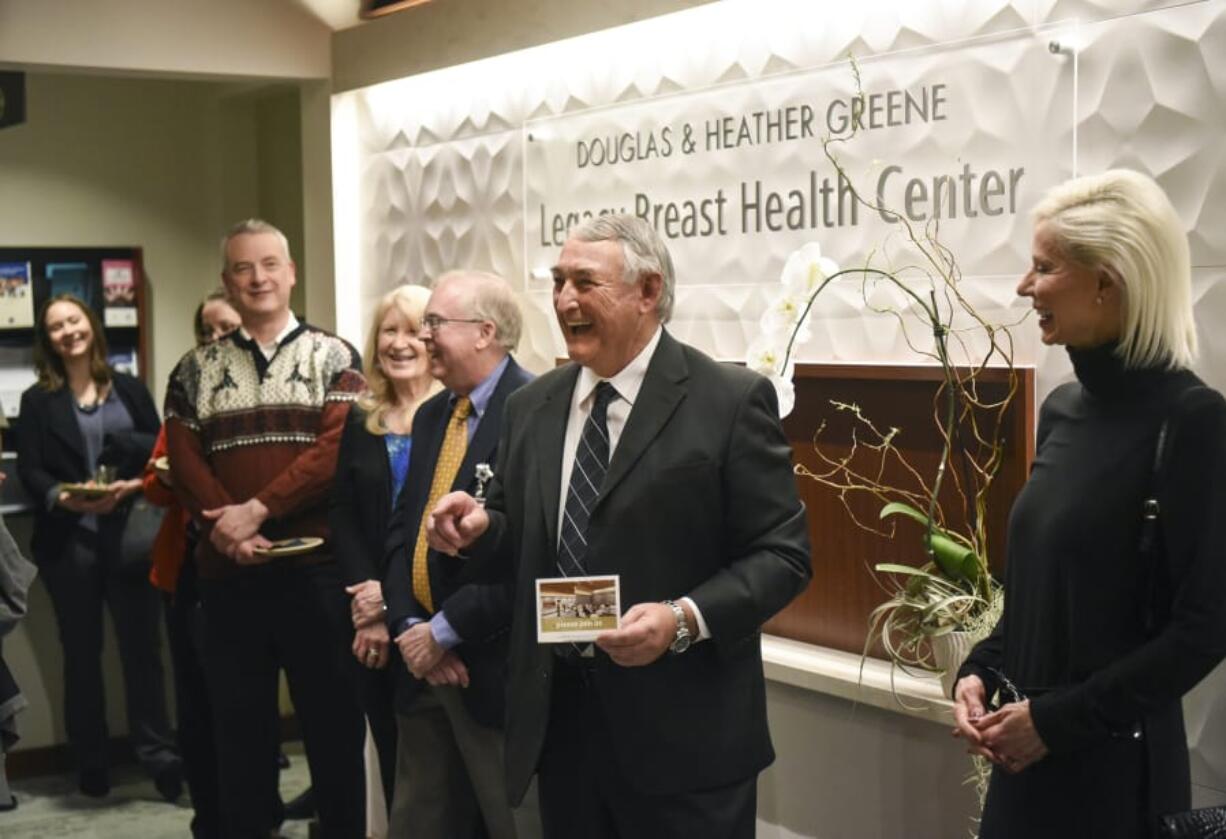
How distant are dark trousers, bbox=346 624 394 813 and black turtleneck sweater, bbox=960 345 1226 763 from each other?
1982 mm

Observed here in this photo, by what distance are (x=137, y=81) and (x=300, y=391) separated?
374 cm

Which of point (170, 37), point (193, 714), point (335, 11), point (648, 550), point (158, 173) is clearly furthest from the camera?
point (158, 173)

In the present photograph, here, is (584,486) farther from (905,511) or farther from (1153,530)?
(1153,530)

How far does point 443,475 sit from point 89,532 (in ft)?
9.09

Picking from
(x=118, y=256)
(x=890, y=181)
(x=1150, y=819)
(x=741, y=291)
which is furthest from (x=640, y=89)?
(x=118, y=256)

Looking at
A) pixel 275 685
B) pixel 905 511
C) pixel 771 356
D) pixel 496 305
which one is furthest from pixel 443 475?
pixel 275 685

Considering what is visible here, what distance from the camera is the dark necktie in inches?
109

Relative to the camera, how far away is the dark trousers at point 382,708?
4.18 metres

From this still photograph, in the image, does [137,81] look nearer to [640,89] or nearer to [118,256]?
[118,256]

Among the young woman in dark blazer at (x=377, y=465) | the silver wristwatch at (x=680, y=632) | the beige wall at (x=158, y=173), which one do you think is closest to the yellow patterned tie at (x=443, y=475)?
the young woman in dark blazer at (x=377, y=465)

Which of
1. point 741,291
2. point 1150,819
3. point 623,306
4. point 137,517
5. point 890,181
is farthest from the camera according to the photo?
point 137,517

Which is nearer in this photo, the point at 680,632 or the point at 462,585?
the point at 680,632

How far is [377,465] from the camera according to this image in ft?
13.3

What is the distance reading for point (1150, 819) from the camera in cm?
242
